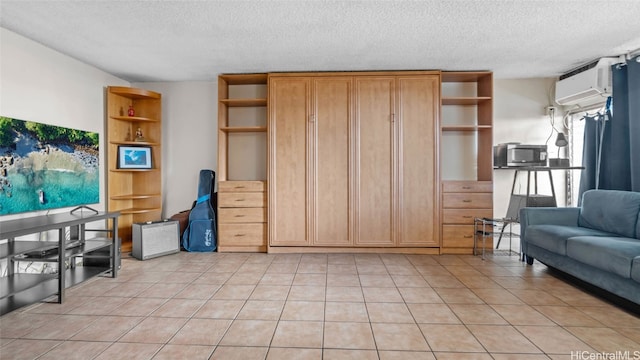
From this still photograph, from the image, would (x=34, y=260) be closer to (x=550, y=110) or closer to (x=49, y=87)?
(x=49, y=87)

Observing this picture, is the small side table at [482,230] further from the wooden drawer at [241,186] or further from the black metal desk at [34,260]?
the black metal desk at [34,260]

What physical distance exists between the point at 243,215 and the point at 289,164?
928mm

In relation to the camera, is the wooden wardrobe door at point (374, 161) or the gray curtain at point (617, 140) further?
the wooden wardrobe door at point (374, 161)

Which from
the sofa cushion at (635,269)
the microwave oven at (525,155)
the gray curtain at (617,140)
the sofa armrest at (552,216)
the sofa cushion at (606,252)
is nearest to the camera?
the sofa cushion at (635,269)

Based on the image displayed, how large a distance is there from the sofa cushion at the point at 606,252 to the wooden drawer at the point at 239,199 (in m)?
3.45

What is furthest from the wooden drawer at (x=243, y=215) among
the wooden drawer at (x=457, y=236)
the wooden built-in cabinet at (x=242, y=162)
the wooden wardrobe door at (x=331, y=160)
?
the wooden drawer at (x=457, y=236)

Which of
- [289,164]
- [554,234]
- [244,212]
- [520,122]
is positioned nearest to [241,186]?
[244,212]

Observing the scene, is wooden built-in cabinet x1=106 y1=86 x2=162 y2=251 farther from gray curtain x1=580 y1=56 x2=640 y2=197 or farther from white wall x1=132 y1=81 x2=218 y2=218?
gray curtain x1=580 y1=56 x2=640 y2=197

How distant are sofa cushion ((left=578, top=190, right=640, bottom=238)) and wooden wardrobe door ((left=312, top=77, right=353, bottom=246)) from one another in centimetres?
264

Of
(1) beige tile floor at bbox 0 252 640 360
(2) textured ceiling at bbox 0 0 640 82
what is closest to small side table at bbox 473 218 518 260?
(1) beige tile floor at bbox 0 252 640 360

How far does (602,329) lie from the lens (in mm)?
2242

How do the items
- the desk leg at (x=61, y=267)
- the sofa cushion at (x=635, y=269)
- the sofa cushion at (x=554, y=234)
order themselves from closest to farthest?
the sofa cushion at (x=635, y=269) → the desk leg at (x=61, y=267) → the sofa cushion at (x=554, y=234)

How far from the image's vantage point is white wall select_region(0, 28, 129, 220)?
312 centimetres

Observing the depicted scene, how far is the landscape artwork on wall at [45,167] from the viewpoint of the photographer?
307 centimetres
